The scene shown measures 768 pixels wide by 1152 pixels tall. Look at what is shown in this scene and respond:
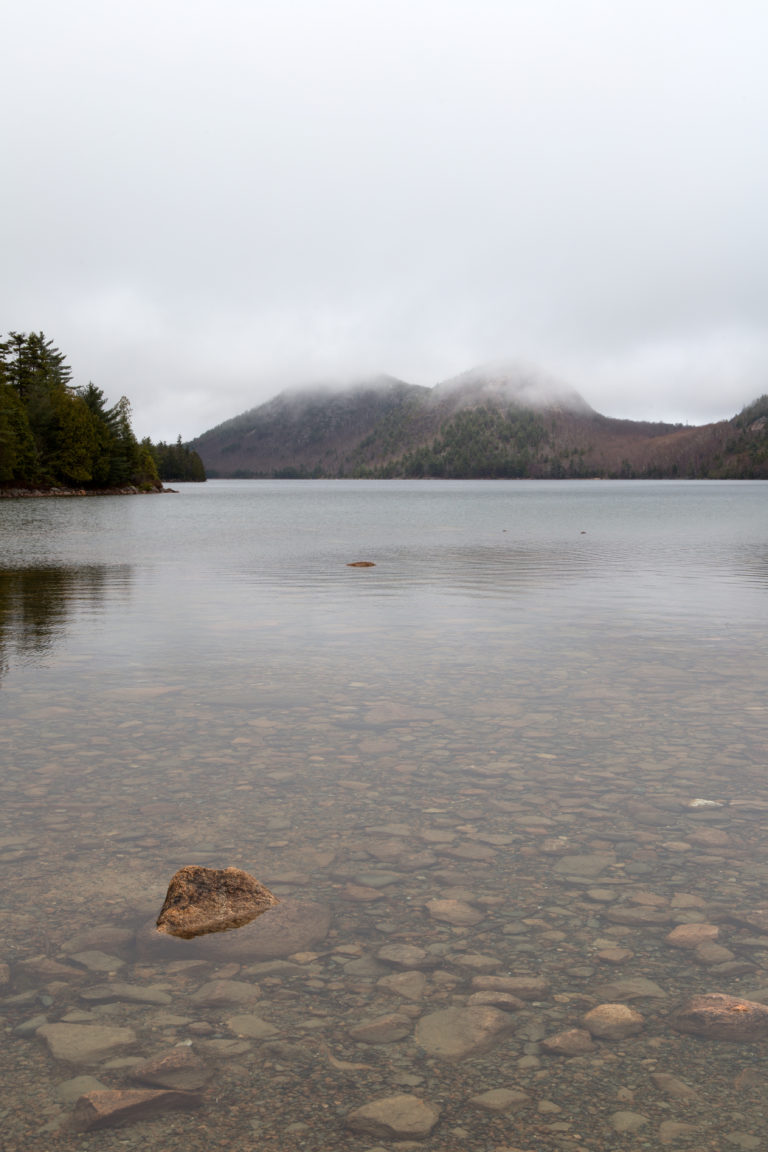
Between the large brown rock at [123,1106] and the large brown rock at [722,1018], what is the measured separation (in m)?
2.49

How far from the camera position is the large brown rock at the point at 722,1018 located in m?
4.73

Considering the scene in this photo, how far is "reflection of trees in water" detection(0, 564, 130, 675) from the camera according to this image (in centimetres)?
1761

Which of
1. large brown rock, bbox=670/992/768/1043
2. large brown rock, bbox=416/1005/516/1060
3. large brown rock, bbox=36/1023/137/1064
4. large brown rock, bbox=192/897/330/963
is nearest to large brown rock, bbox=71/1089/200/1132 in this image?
large brown rock, bbox=36/1023/137/1064

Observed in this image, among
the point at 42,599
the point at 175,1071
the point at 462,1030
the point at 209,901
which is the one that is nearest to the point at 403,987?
the point at 462,1030

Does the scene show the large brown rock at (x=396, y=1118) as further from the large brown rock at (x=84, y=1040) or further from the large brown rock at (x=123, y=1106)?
the large brown rock at (x=84, y=1040)

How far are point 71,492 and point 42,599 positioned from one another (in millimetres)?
131519

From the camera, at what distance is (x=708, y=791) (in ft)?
27.9

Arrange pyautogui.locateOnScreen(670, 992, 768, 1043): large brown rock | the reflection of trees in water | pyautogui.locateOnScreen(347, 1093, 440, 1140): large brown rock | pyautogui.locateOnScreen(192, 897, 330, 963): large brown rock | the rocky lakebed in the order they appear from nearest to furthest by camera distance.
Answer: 1. pyautogui.locateOnScreen(347, 1093, 440, 1140): large brown rock
2. the rocky lakebed
3. pyautogui.locateOnScreen(670, 992, 768, 1043): large brown rock
4. pyautogui.locateOnScreen(192, 897, 330, 963): large brown rock
5. the reflection of trees in water

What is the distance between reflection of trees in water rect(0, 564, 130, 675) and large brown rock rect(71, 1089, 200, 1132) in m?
11.4

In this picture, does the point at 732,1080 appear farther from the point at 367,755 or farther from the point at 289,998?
the point at 367,755

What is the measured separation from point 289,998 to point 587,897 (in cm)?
224

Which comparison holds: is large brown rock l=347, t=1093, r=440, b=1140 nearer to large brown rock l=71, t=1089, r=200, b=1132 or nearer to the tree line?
large brown rock l=71, t=1089, r=200, b=1132

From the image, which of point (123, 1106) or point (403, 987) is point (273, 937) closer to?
point (403, 987)

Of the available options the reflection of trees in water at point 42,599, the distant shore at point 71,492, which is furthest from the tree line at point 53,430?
the reflection of trees in water at point 42,599
